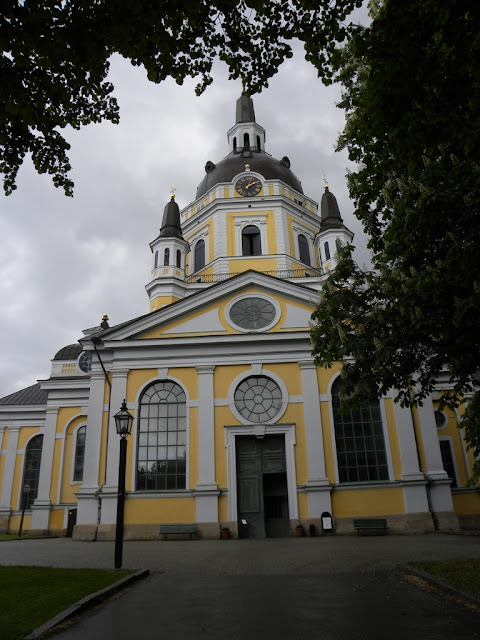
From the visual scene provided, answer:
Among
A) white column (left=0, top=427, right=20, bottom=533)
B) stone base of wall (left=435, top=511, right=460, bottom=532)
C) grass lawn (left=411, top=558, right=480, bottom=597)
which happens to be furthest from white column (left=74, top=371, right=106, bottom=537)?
grass lawn (left=411, top=558, right=480, bottom=597)

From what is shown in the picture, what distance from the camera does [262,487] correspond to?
19.8 meters

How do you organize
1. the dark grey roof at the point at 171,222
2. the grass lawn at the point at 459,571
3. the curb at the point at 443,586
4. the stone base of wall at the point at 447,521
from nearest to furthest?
the curb at the point at 443,586 < the grass lawn at the point at 459,571 < the stone base of wall at the point at 447,521 < the dark grey roof at the point at 171,222

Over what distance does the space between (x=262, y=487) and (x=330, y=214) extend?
18.5 meters

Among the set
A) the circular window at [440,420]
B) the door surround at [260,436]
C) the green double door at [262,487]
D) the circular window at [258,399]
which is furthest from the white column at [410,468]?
the circular window at [440,420]

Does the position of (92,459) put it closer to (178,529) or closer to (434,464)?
(178,529)

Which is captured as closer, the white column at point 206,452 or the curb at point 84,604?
the curb at point 84,604

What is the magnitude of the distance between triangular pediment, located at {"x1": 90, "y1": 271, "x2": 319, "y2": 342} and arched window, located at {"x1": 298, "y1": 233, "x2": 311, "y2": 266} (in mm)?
10612

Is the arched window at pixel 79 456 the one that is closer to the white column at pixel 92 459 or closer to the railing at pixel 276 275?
the white column at pixel 92 459

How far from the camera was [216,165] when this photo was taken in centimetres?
3803

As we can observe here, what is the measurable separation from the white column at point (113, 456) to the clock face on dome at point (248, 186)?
17.2 m

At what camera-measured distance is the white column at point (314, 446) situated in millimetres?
18969

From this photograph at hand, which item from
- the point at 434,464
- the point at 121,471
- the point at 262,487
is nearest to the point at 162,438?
the point at 262,487

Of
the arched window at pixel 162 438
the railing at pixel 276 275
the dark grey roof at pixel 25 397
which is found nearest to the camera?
the arched window at pixel 162 438

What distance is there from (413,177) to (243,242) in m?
23.8
